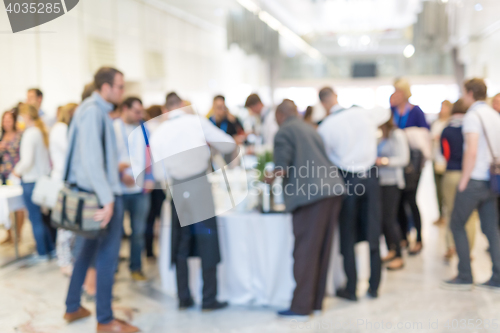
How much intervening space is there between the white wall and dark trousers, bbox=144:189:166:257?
1.41m

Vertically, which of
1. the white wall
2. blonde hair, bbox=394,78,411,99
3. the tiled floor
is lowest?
the tiled floor

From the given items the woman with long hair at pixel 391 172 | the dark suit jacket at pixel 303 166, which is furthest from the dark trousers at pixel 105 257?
the woman with long hair at pixel 391 172

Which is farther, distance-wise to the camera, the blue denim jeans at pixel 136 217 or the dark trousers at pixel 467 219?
the blue denim jeans at pixel 136 217

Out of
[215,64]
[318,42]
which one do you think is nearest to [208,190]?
[215,64]

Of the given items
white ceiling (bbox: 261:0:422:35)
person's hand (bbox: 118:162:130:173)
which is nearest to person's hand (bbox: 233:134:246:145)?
person's hand (bbox: 118:162:130:173)

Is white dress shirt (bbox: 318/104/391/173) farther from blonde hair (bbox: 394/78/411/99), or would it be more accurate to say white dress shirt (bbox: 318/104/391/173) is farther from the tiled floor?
blonde hair (bbox: 394/78/411/99)

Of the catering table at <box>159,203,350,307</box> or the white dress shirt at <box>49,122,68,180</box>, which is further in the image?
the white dress shirt at <box>49,122,68,180</box>

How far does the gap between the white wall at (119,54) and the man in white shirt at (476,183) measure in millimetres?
3474

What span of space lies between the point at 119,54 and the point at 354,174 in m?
5.14

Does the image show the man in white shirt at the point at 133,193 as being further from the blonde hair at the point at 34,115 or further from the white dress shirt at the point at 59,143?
the blonde hair at the point at 34,115

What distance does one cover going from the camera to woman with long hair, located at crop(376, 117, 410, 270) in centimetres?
357

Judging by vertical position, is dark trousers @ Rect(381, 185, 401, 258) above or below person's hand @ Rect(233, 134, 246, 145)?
below

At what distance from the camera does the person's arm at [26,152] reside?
12.5 feet

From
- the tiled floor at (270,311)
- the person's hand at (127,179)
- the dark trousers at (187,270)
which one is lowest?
the tiled floor at (270,311)
